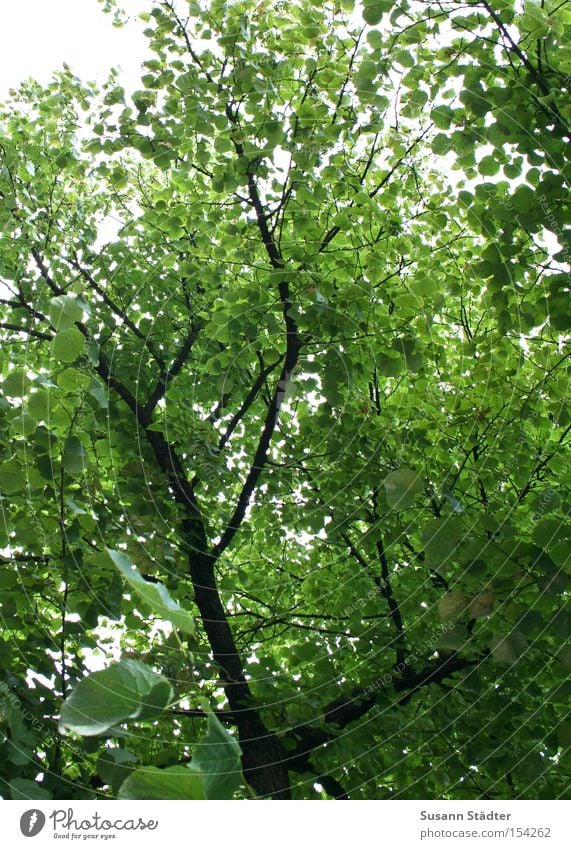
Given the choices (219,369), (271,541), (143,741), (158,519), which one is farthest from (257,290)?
(143,741)

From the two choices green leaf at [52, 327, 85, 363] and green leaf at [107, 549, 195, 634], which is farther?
green leaf at [52, 327, 85, 363]

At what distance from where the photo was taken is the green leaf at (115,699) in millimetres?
707

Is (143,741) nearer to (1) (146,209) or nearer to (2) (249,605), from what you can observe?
(2) (249,605)

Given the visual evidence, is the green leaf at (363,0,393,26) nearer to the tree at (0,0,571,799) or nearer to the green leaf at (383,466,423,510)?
the tree at (0,0,571,799)

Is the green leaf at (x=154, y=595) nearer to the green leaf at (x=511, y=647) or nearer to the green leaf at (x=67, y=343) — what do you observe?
the green leaf at (x=67, y=343)

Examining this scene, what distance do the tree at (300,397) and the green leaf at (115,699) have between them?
7.04 feet

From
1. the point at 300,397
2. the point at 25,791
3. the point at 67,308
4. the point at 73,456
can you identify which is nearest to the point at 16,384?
the point at 73,456

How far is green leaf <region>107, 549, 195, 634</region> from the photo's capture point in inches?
24.3

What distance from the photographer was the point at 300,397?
611 cm

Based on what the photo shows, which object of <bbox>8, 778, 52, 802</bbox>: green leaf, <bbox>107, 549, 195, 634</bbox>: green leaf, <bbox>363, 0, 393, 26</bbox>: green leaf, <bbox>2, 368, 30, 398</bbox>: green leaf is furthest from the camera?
<bbox>363, 0, 393, 26</bbox>: green leaf

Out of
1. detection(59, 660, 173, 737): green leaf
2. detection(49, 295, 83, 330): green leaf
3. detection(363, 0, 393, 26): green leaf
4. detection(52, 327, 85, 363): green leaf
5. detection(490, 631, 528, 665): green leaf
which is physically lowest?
detection(59, 660, 173, 737): green leaf

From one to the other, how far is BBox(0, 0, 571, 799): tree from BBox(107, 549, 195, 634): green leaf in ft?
7.19

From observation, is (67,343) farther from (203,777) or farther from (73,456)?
(203,777)

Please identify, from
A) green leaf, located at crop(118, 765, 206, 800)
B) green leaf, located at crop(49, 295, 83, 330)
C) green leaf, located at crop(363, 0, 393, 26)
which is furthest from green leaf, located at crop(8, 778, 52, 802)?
green leaf, located at crop(363, 0, 393, 26)
